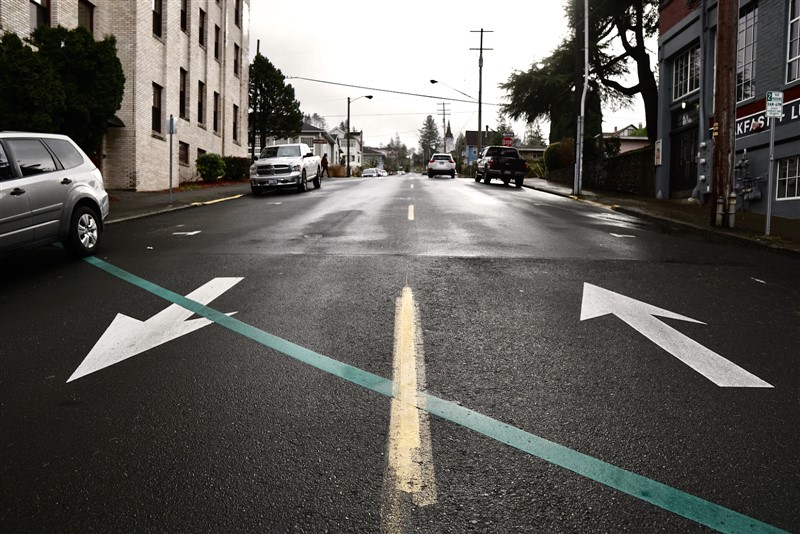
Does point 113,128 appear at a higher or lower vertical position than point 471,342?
higher

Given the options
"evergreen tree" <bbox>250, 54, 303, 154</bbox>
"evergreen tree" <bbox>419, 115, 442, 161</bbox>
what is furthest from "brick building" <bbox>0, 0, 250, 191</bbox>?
"evergreen tree" <bbox>419, 115, 442, 161</bbox>

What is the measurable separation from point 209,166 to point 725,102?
2314 cm

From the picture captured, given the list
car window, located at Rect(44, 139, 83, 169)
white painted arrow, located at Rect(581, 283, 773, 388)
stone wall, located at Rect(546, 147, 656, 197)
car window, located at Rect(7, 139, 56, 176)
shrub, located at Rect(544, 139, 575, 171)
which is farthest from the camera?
shrub, located at Rect(544, 139, 575, 171)

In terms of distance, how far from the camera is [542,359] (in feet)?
16.2

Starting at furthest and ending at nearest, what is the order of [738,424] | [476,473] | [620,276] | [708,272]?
[708,272] → [620,276] → [738,424] → [476,473]

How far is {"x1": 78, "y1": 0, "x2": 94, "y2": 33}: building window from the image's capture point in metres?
22.3

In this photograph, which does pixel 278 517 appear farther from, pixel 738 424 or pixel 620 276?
pixel 620 276

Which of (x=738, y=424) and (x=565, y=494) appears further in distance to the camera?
(x=738, y=424)

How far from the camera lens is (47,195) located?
8.84m

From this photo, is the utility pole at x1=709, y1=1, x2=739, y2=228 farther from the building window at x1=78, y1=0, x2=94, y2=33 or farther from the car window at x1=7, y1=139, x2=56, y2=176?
the building window at x1=78, y1=0, x2=94, y2=33

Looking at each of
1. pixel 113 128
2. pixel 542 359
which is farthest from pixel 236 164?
pixel 542 359

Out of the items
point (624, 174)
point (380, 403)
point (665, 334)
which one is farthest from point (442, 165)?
point (380, 403)

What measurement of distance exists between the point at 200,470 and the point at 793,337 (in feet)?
16.8

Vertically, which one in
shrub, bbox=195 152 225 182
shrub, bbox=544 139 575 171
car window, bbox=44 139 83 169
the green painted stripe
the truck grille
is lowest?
the green painted stripe
